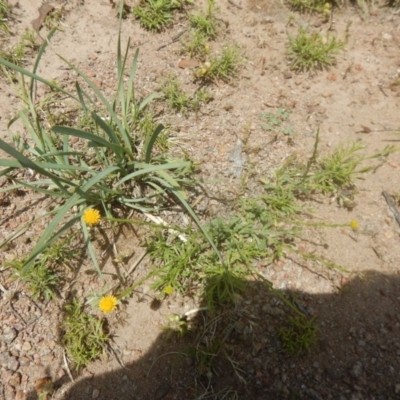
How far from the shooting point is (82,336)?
2.04 meters

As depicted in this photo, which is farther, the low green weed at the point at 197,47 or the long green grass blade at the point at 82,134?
the low green weed at the point at 197,47

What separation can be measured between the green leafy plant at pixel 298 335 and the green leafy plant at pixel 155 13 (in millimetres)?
2652

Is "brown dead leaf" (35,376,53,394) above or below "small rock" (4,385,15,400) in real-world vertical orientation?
below

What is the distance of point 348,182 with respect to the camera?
2.49 meters

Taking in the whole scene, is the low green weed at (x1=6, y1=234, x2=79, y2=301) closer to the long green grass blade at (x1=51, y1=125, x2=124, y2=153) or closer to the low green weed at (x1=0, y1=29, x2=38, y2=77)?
the long green grass blade at (x1=51, y1=125, x2=124, y2=153)

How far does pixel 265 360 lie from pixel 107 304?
1.01 m

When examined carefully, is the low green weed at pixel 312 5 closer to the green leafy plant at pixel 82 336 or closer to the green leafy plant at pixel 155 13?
the green leafy plant at pixel 155 13

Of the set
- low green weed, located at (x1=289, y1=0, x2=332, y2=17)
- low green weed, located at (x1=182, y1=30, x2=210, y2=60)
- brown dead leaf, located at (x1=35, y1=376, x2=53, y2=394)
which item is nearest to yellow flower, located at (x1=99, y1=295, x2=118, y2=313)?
brown dead leaf, located at (x1=35, y1=376, x2=53, y2=394)

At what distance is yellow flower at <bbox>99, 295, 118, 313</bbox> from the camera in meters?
1.96

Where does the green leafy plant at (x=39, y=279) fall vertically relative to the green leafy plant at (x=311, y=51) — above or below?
below

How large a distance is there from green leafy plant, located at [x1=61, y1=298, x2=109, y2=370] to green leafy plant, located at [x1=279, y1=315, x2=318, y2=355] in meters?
1.10

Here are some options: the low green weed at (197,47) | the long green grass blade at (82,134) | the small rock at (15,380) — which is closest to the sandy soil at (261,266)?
the small rock at (15,380)

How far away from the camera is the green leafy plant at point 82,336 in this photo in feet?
6.62

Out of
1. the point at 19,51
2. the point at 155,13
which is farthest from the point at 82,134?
the point at 155,13
